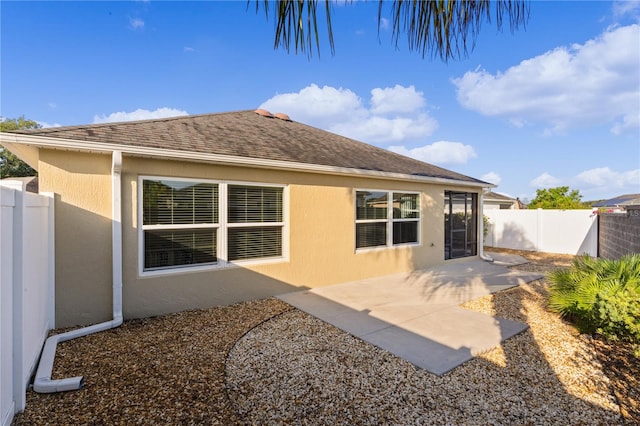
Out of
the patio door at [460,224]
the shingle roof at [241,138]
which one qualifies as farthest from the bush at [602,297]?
the patio door at [460,224]

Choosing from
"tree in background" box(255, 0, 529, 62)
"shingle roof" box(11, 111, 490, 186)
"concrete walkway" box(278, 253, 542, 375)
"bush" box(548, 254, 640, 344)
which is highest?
"shingle roof" box(11, 111, 490, 186)

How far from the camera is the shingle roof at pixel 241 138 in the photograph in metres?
5.36

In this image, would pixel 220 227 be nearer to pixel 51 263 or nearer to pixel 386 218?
pixel 51 263

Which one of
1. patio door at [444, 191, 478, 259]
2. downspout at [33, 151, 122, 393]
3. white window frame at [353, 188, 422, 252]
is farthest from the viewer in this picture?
patio door at [444, 191, 478, 259]

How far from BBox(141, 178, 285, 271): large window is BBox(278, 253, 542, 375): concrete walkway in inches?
56.9

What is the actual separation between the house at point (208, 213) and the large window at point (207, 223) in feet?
0.06

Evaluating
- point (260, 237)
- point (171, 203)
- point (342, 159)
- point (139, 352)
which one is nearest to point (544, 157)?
point (342, 159)

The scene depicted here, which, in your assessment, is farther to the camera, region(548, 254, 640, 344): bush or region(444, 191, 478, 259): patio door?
region(444, 191, 478, 259): patio door

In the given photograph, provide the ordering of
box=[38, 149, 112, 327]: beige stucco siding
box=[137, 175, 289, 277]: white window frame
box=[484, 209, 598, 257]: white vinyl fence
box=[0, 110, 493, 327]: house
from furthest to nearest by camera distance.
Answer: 1. box=[484, 209, 598, 257]: white vinyl fence
2. box=[137, 175, 289, 277]: white window frame
3. box=[0, 110, 493, 327]: house
4. box=[38, 149, 112, 327]: beige stucco siding

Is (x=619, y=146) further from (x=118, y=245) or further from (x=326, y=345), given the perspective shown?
(x=118, y=245)

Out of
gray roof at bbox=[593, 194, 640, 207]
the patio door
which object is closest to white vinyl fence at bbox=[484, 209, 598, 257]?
the patio door

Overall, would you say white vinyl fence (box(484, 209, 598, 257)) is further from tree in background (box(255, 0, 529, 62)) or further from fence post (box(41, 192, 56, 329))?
fence post (box(41, 192, 56, 329))

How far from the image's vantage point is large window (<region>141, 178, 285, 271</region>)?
5449 mm

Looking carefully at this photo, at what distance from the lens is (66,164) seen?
4.79 meters
